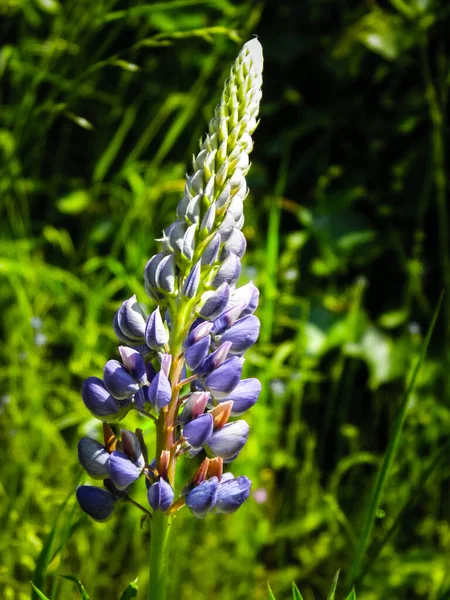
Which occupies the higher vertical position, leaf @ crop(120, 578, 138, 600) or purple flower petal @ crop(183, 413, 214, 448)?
purple flower petal @ crop(183, 413, 214, 448)

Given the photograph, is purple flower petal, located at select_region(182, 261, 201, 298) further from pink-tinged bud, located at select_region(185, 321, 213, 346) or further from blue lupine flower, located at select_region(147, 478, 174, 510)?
blue lupine flower, located at select_region(147, 478, 174, 510)

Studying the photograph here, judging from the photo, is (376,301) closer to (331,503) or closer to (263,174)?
(263,174)

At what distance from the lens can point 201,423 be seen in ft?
2.65

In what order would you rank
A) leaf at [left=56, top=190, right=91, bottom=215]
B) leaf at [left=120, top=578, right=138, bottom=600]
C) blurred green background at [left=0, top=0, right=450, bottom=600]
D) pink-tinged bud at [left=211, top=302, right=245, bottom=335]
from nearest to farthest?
Result: leaf at [left=120, top=578, right=138, bottom=600] → pink-tinged bud at [left=211, top=302, right=245, bottom=335] → blurred green background at [left=0, top=0, right=450, bottom=600] → leaf at [left=56, top=190, right=91, bottom=215]

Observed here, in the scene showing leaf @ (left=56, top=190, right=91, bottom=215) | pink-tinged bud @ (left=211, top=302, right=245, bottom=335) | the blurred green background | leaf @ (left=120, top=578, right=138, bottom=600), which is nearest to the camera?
leaf @ (left=120, top=578, right=138, bottom=600)

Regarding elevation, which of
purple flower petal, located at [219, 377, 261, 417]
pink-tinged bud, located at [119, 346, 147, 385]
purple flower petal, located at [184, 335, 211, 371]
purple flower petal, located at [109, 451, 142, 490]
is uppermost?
purple flower petal, located at [184, 335, 211, 371]

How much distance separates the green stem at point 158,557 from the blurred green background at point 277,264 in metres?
1.03

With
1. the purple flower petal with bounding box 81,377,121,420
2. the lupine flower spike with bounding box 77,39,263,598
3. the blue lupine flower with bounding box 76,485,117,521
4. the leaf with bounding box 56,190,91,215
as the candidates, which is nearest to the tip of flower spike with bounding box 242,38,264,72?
the lupine flower spike with bounding box 77,39,263,598

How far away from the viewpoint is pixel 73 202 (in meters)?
2.99

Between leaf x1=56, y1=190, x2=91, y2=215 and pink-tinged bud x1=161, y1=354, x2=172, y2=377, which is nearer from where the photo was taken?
pink-tinged bud x1=161, y1=354, x2=172, y2=377

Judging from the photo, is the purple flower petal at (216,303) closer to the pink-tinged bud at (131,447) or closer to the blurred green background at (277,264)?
the pink-tinged bud at (131,447)

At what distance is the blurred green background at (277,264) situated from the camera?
81.5 inches

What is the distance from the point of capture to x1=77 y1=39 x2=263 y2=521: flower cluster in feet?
2.71

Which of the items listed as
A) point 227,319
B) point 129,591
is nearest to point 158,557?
point 129,591
